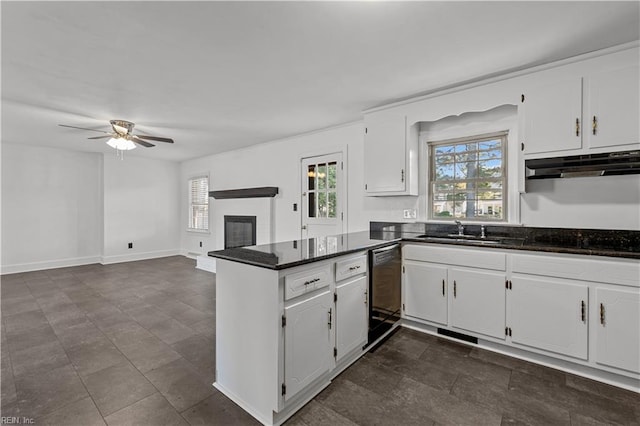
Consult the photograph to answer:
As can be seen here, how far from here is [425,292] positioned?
9.30 ft

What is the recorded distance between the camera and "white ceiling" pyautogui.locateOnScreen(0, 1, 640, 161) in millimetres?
1801

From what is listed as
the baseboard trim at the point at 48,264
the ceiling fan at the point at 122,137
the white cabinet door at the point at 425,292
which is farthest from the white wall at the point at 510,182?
the baseboard trim at the point at 48,264

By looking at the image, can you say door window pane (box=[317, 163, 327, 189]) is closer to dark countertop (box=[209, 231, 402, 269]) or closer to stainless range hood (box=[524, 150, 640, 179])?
dark countertop (box=[209, 231, 402, 269])

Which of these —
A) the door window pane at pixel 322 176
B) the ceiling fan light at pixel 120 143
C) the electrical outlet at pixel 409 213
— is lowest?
the electrical outlet at pixel 409 213

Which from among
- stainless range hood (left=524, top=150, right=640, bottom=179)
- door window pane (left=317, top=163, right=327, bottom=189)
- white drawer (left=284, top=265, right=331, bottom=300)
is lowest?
white drawer (left=284, top=265, right=331, bottom=300)

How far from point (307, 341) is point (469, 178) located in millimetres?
2493

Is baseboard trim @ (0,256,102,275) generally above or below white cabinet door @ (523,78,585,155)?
below

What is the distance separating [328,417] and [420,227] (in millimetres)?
2281

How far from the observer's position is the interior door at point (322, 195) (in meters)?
4.24

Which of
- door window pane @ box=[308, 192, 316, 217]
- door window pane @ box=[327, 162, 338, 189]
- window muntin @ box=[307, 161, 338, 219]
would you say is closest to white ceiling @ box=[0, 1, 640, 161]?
door window pane @ box=[327, 162, 338, 189]

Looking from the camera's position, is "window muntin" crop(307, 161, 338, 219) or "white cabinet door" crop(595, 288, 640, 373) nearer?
"white cabinet door" crop(595, 288, 640, 373)

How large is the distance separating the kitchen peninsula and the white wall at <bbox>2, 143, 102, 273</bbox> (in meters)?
5.98

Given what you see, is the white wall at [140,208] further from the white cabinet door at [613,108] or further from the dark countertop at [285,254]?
the white cabinet door at [613,108]

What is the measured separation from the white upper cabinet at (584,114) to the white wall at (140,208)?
736 centimetres
